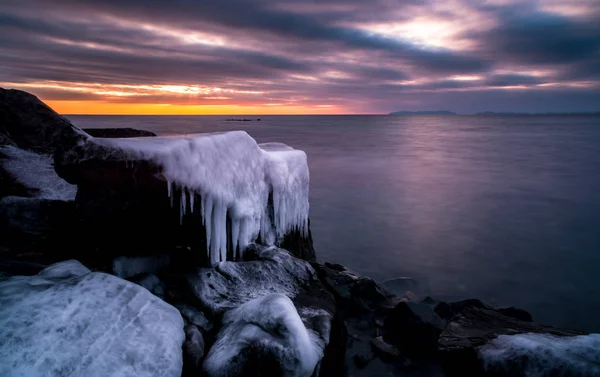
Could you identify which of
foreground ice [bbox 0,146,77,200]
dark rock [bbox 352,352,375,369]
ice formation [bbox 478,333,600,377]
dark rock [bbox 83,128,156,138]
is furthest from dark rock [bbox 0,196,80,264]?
ice formation [bbox 478,333,600,377]

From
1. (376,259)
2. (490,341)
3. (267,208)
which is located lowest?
(376,259)

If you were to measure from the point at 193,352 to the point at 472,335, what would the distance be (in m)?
3.22

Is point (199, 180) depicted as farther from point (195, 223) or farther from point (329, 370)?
point (329, 370)

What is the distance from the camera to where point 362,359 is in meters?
4.98

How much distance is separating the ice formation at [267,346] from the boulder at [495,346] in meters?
1.75

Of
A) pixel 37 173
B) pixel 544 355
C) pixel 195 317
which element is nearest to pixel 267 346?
pixel 195 317

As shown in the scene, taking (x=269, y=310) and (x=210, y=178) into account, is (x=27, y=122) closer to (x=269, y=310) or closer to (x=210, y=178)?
(x=210, y=178)

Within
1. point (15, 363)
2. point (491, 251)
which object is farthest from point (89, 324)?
point (491, 251)

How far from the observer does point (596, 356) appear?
3762 millimetres

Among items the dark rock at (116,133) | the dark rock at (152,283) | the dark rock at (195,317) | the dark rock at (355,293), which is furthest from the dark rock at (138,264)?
the dark rock at (116,133)

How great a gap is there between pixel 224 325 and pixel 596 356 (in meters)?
3.66

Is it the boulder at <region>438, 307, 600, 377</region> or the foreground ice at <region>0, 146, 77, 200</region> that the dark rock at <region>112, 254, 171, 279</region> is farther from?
the boulder at <region>438, 307, 600, 377</region>

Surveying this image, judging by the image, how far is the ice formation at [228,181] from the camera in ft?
15.3

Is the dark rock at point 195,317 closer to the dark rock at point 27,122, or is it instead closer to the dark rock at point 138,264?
the dark rock at point 138,264
